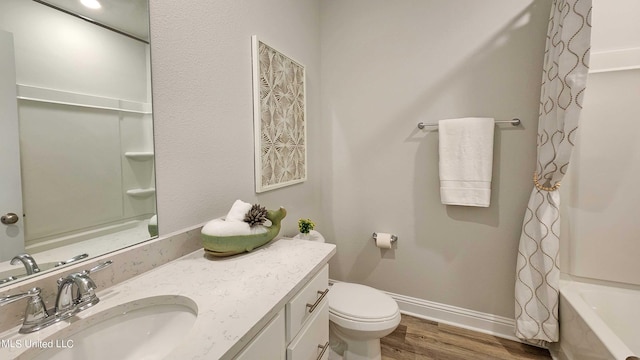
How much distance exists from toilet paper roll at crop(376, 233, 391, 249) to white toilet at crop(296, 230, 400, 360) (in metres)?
0.44

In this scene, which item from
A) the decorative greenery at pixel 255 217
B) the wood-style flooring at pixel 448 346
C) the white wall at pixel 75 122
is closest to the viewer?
the white wall at pixel 75 122

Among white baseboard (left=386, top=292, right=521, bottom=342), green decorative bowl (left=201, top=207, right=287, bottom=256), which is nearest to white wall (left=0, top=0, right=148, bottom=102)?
green decorative bowl (left=201, top=207, right=287, bottom=256)

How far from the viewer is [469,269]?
1871mm

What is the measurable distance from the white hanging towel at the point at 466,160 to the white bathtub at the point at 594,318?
665 mm

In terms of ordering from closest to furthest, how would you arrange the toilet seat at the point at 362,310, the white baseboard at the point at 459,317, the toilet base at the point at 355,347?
the toilet seat at the point at 362,310, the toilet base at the point at 355,347, the white baseboard at the point at 459,317

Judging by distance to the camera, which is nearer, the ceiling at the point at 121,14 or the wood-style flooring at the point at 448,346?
the ceiling at the point at 121,14

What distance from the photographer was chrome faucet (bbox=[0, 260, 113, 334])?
0.63 m

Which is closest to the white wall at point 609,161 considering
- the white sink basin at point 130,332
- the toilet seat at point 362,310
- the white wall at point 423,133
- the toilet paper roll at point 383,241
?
the white wall at point 423,133

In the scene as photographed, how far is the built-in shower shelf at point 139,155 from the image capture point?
0.92 meters

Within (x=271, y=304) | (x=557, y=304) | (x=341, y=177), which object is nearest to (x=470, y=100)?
(x=341, y=177)

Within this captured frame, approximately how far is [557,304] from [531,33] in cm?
160

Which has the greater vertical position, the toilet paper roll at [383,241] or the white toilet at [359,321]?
the toilet paper roll at [383,241]

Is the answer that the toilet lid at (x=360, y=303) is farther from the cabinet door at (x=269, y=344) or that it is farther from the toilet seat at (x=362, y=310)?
the cabinet door at (x=269, y=344)

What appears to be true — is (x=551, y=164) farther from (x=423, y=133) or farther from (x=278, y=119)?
(x=278, y=119)
